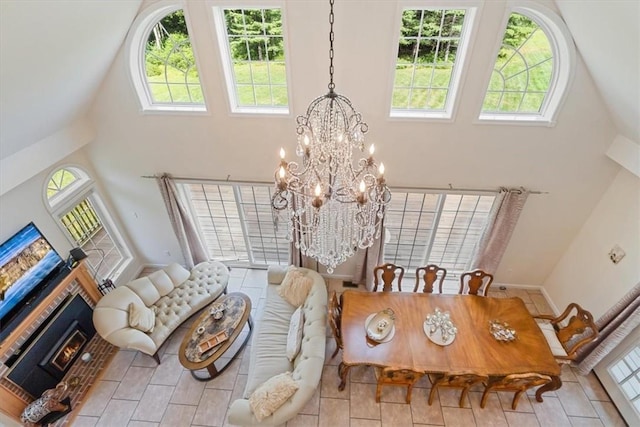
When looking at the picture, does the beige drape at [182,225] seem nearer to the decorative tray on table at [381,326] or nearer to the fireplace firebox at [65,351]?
Answer: the fireplace firebox at [65,351]

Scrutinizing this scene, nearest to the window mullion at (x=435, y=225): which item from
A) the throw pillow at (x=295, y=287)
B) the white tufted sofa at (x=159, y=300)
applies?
the throw pillow at (x=295, y=287)

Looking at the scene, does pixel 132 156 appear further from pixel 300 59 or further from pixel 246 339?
pixel 246 339

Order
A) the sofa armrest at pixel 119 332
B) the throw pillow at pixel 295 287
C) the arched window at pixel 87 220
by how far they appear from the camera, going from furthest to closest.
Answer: the throw pillow at pixel 295 287 < the arched window at pixel 87 220 < the sofa armrest at pixel 119 332

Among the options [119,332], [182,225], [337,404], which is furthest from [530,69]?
[119,332]

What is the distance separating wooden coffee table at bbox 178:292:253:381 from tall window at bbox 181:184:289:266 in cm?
130

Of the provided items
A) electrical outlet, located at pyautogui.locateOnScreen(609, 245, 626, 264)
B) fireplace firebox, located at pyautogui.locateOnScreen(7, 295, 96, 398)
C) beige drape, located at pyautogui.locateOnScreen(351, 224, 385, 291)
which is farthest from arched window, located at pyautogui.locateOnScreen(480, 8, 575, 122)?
fireplace firebox, located at pyautogui.locateOnScreen(7, 295, 96, 398)

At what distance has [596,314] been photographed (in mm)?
4711

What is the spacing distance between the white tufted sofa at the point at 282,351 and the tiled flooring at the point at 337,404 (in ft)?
1.91

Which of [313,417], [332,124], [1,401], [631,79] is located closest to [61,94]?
[332,124]

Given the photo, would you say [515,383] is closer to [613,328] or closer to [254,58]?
[613,328]

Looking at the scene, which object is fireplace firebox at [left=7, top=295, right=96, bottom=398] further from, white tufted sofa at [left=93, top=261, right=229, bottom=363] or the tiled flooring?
the tiled flooring

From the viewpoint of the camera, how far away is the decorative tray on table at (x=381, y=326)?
4.05 metres

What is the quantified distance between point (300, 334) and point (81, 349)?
11.1 ft

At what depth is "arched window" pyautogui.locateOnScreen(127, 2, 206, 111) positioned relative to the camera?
13.3 ft
